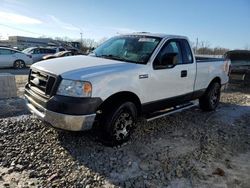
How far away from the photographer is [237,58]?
13188 millimetres

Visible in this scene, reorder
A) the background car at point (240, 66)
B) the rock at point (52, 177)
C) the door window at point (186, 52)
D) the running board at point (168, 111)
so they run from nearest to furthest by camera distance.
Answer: the rock at point (52, 177) → the running board at point (168, 111) → the door window at point (186, 52) → the background car at point (240, 66)

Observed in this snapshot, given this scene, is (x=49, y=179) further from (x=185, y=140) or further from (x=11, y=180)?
(x=185, y=140)

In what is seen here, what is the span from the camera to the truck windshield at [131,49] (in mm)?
5039

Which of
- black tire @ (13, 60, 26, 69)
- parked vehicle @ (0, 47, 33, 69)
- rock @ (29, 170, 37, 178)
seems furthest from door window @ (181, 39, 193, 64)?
black tire @ (13, 60, 26, 69)

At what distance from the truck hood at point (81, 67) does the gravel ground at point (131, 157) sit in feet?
4.01

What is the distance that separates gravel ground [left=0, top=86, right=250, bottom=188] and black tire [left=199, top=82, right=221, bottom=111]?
117 centimetres

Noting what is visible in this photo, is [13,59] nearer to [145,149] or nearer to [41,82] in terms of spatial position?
[41,82]

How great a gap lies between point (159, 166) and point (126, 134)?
899 mm

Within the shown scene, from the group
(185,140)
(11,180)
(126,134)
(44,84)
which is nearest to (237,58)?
(185,140)

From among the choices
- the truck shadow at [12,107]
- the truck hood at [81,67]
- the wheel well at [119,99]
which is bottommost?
the truck shadow at [12,107]

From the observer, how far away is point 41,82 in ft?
14.9

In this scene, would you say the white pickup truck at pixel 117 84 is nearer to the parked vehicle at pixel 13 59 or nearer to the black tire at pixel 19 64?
the parked vehicle at pixel 13 59

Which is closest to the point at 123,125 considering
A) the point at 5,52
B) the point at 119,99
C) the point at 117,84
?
the point at 119,99

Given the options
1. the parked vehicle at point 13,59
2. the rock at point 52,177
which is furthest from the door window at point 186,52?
the parked vehicle at point 13,59
